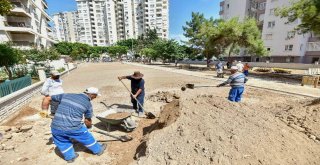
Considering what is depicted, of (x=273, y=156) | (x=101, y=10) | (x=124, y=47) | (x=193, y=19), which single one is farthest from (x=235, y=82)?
(x=101, y=10)

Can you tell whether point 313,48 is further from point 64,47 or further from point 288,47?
point 64,47

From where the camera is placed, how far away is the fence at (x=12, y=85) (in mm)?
6734

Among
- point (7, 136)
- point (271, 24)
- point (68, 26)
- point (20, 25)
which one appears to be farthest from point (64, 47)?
point (68, 26)

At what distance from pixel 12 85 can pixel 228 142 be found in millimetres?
8639

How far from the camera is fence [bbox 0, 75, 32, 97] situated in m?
6.73

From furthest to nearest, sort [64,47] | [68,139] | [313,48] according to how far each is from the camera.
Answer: [64,47] → [313,48] → [68,139]

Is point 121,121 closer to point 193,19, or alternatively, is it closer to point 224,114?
point 224,114

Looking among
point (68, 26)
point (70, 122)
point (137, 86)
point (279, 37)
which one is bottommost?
point (70, 122)

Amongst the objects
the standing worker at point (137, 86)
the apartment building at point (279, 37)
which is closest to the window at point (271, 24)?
the apartment building at point (279, 37)

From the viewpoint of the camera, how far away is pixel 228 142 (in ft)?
10.5

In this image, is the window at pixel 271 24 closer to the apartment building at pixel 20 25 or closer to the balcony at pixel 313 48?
the balcony at pixel 313 48

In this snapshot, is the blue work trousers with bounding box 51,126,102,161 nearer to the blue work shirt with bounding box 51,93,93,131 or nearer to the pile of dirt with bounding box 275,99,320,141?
the blue work shirt with bounding box 51,93,93,131

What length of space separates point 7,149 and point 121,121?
281 cm

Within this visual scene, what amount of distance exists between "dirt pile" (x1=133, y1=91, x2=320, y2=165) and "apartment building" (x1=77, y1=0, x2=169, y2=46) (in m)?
90.1
